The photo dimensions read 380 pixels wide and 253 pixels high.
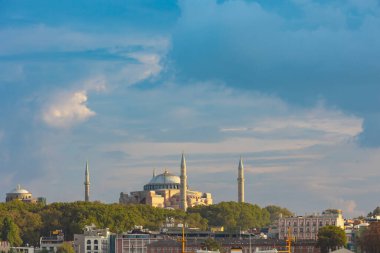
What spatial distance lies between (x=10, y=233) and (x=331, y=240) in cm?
5521

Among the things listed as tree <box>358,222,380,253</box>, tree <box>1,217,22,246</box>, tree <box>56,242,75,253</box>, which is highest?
tree <box>1,217,22,246</box>

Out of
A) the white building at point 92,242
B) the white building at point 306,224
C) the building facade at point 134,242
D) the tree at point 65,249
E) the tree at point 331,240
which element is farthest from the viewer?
the white building at point 306,224

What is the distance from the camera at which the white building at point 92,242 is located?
171 meters

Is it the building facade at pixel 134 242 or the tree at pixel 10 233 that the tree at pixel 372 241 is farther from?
the tree at pixel 10 233

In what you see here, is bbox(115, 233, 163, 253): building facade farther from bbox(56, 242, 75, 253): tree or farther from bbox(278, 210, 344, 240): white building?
bbox(278, 210, 344, 240): white building

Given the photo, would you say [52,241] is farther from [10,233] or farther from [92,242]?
[92,242]

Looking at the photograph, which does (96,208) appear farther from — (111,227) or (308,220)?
(308,220)

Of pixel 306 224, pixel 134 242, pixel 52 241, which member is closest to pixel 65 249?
pixel 134 242

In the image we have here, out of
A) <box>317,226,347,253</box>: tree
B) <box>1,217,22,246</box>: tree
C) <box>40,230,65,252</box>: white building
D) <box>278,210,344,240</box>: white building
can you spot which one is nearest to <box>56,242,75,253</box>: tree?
<box>40,230,65,252</box>: white building

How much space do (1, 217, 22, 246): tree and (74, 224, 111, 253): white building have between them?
9.71 meters

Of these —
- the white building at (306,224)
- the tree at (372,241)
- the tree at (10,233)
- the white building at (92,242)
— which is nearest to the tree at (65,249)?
the white building at (92,242)

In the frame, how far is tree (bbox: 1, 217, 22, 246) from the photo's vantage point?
178m

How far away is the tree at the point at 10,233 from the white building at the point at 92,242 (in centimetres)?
971

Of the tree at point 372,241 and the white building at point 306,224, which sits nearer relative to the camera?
the tree at point 372,241
